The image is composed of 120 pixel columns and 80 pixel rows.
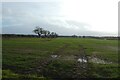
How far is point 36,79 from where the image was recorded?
12.3m

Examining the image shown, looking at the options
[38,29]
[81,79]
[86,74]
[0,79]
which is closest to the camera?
[0,79]

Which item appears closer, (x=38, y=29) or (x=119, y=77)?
(x=119, y=77)

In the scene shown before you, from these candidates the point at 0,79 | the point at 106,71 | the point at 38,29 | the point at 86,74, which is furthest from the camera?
the point at 38,29

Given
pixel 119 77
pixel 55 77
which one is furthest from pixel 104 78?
pixel 55 77

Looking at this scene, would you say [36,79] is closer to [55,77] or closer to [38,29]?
[55,77]

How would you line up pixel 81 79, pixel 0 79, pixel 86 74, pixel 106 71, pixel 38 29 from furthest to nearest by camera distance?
pixel 38 29
pixel 106 71
pixel 86 74
pixel 81 79
pixel 0 79

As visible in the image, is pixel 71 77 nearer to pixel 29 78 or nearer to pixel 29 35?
pixel 29 78

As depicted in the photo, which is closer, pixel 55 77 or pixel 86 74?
pixel 55 77

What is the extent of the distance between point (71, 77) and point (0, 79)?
13.7 feet

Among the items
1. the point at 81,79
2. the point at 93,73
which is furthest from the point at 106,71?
the point at 81,79

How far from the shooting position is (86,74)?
14578 millimetres

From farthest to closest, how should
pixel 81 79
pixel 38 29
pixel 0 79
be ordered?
pixel 38 29, pixel 81 79, pixel 0 79

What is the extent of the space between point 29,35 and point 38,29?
1098 cm

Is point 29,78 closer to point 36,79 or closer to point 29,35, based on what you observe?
point 36,79
